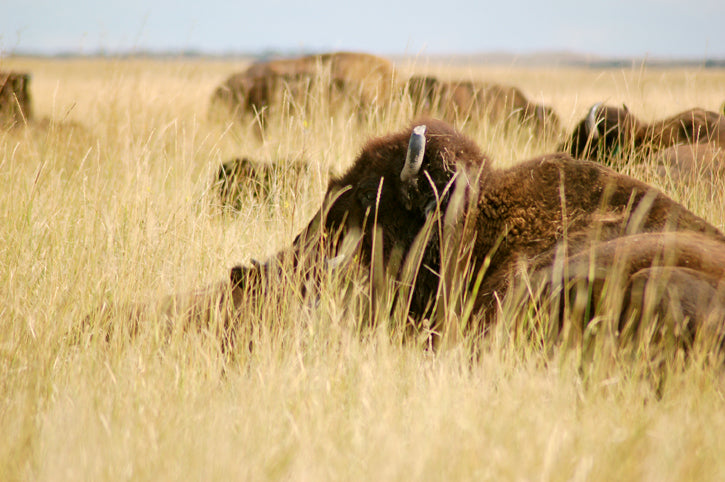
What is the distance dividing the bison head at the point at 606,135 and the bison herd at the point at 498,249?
260 cm

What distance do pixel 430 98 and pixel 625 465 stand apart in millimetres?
8904

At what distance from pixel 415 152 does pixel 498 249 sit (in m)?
0.75

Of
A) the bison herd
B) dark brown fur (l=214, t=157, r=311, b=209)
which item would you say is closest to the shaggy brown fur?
the bison herd

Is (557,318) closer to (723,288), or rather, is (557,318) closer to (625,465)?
(723,288)

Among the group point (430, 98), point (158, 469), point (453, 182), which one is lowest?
point (158, 469)

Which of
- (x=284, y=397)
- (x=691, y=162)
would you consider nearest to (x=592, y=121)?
(x=691, y=162)

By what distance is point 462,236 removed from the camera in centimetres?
396

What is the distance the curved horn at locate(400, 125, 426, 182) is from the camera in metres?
3.94

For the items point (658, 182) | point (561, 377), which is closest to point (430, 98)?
point (658, 182)

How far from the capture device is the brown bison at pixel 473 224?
354cm

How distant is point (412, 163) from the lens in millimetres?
3979

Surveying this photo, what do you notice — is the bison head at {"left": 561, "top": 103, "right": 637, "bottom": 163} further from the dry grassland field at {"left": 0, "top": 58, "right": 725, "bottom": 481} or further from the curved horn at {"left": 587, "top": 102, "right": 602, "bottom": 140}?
the dry grassland field at {"left": 0, "top": 58, "right": 725, "bottom": 481}

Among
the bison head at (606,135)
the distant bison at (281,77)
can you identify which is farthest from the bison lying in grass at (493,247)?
the distant bison at (281,77)

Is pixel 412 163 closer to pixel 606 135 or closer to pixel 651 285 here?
pixel 651 285
